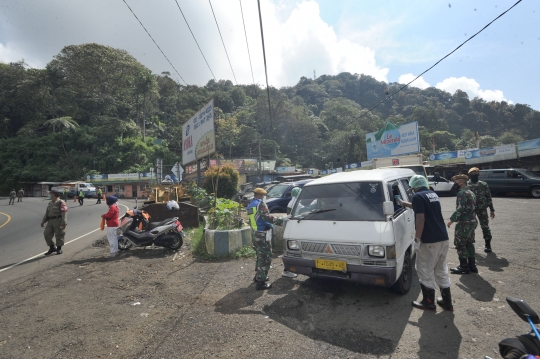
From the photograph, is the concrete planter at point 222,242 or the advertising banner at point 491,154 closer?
the concrete planter at point 222,242

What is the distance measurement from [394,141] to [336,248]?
2836 centimetres

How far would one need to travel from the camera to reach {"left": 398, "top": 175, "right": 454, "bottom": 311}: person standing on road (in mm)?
3828

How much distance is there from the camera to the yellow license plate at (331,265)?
401 cm

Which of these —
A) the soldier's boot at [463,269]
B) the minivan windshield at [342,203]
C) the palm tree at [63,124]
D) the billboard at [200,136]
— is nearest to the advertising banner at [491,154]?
the soldier's boot at [463,269]

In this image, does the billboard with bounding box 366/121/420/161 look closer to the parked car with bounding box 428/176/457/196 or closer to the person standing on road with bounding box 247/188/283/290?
the parked car with bounding box 428/176/457/196

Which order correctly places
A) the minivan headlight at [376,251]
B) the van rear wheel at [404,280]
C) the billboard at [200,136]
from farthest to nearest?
1. the billboard at [200,136]
2. the van rear wheel at [404,280]
3. the minivan headlight at [376,251]

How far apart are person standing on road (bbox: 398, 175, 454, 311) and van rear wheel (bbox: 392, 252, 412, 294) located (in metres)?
0.31

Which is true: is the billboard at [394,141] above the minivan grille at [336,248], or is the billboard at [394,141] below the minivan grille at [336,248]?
above

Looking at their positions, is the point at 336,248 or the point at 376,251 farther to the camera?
the point at 336,248

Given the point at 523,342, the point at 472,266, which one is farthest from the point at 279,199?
the point at 523,342

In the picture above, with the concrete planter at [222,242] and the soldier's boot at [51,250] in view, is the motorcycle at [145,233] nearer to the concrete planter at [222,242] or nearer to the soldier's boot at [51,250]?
the concrete planter at [222,242]

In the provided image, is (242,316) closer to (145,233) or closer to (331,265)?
(331,265)

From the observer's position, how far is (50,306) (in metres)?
4.38

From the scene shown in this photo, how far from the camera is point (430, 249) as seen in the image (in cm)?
386
